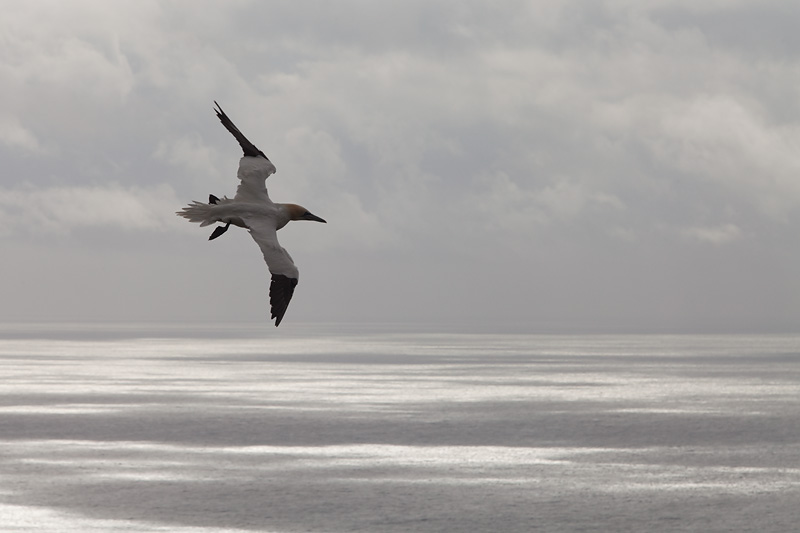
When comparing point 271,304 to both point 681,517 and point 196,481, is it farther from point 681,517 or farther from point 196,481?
point 196,481

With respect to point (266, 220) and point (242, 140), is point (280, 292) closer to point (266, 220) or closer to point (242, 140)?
point (266, 220)

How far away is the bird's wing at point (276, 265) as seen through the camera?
11.7 m

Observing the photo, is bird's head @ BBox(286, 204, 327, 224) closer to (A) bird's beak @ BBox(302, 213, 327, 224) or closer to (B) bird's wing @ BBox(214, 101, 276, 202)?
(A) bird's beak @ BBox(302, 213, 327, 224)

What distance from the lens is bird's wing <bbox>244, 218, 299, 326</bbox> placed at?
11.7 meters

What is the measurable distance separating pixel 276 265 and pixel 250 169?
244 cm

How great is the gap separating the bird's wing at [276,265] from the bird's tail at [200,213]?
60cm

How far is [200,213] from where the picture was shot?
12523 mm

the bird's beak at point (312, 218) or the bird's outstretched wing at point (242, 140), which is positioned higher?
the bird's outstretched wing at point (242, 140)

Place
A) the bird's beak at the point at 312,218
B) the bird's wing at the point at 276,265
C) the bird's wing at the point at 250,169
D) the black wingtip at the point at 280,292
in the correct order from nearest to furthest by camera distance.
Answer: the bird's beak at the point at 312,218 → the bird's wing at the point at 276,265 → the black wingtip at the point at 280,292 → the bird's wing at the point at 250,169

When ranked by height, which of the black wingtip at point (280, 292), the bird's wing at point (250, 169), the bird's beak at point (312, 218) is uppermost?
the bird's wing at point (250, 169)

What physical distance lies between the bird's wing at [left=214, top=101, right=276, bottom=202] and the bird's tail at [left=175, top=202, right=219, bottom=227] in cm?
61

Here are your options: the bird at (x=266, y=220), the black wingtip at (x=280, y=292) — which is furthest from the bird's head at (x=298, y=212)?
the black wingtip at (x=280, y=292)

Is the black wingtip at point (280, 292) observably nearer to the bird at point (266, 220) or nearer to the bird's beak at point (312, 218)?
the bird at point (266, 220)

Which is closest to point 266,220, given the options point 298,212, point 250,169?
point 298,212
